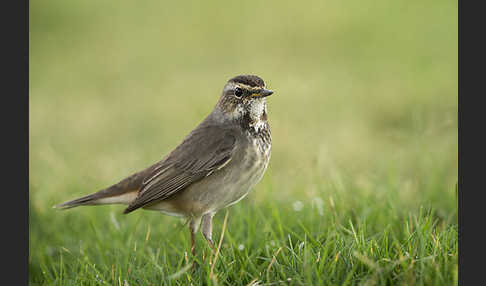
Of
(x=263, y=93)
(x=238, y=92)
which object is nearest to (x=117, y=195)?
(x=238, y=92)

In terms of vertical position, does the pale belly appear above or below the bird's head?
below

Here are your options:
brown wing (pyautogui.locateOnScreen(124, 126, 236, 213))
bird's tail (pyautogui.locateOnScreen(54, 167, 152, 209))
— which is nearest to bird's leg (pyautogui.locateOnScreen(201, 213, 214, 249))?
brown wing (pyautogui.locateOnScreen(124, 126, 236, 213))

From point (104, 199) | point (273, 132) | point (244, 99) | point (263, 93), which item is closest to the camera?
point (263, 93)

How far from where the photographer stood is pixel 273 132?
868cm

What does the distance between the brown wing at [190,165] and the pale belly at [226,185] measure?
7cm

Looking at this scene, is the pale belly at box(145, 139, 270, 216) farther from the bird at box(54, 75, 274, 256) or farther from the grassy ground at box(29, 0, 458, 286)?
the grassy ground at box(29, 0, 458, 286)

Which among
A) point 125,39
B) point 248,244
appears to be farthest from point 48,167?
point 125,39

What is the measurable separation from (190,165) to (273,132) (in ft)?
13.2

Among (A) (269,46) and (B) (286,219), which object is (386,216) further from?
(A) (269,46)

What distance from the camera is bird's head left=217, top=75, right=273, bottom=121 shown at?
4672 mm

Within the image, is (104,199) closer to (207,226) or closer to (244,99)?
(207,226)

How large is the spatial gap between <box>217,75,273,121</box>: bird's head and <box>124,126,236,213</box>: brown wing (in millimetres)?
190

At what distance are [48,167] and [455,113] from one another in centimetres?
628

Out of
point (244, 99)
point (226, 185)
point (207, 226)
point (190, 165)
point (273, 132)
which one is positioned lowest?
point (207, 226)
